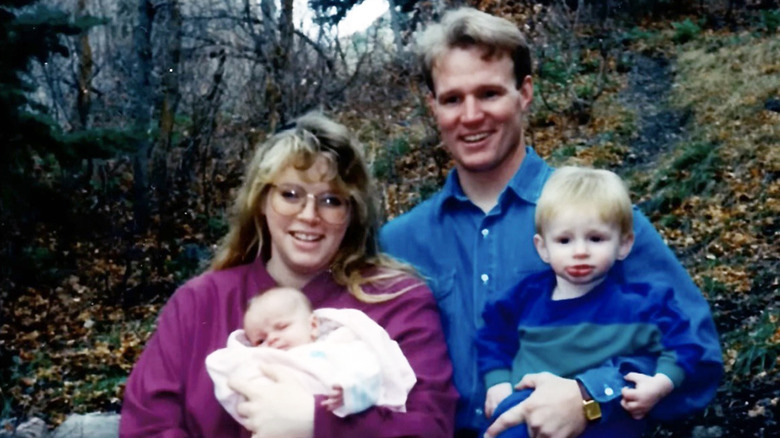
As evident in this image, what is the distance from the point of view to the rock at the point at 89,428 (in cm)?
688

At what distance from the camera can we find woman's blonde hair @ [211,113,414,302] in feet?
10.2

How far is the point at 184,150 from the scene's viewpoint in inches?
497

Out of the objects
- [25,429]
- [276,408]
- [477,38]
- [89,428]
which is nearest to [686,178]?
[89,428]

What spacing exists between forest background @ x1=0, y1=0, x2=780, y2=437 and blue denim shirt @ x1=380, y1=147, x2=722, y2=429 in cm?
331

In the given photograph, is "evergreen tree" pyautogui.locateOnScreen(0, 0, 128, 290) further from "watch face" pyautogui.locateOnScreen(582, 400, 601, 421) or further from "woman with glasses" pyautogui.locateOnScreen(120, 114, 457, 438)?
"watch face" pyautogui.locateOnScreen(582, 400, 601, 421)

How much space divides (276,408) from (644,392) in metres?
1.10

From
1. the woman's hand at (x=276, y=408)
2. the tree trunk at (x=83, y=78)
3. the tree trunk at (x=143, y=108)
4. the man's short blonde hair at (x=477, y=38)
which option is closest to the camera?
the woman's hand at (x=276, y=408)

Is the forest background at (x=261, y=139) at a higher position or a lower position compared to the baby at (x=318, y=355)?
lower

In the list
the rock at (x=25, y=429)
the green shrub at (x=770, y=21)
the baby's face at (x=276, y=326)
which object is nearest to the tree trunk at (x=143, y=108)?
the rock at (x=25, y=429)

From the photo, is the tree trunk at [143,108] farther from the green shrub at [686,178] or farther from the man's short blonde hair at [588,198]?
the man's short blonde hair at [588,198]

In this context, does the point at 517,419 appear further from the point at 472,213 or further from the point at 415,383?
the point at 472,213

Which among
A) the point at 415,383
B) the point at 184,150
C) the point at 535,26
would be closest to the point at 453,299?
the point at 415,383

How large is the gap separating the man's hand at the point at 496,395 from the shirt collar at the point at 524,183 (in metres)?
0.65

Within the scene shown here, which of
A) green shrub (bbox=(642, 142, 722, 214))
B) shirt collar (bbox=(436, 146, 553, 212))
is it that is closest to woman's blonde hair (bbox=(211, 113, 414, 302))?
shirt collar (bbox=(436, 146, 553, 212))
